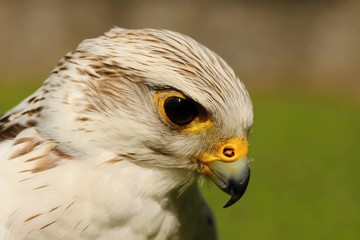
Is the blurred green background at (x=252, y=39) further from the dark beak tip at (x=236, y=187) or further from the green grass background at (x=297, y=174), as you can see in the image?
the dark beak tip at (x=236, y=187)

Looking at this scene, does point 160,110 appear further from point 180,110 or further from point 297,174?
point 297,174

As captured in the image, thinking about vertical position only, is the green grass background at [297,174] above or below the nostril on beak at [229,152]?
below

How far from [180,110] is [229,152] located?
241 millimetres

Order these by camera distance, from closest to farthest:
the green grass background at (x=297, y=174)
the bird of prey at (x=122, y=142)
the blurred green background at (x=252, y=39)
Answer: the bird of prey at (x=122, y=142)
the green grass background at (x=297, y=174)
the blurred green background at (x=252, y=39)

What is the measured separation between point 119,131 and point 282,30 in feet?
36.8

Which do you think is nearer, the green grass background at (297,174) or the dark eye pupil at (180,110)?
the dark eye pupil at (180,110)

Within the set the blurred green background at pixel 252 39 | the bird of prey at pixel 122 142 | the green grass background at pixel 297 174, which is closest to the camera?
the bird of prey at pixel 122 142

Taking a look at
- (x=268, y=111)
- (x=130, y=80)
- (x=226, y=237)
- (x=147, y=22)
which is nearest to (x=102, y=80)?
(x=130, y=80)

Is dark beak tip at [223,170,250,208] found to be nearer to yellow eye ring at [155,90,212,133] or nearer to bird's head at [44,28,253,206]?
bird's head at [44,28,253,206]

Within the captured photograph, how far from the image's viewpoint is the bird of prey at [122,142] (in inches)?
119

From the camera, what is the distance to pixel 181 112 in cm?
305

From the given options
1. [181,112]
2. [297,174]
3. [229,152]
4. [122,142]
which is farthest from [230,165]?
[297,174]

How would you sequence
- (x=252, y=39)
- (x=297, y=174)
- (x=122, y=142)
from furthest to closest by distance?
(x=252, y=39) → (x=297, y=174) → (x=122, y=142)

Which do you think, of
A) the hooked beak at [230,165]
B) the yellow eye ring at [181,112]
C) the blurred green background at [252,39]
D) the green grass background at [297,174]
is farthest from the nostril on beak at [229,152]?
the blurred green background at [252,39]
